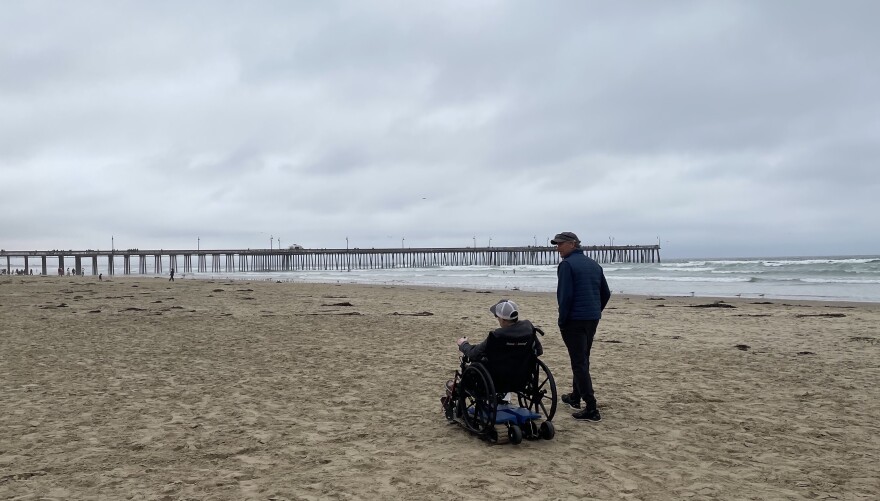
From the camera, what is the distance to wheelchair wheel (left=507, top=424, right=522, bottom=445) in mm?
4516

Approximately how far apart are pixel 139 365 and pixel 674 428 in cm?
647

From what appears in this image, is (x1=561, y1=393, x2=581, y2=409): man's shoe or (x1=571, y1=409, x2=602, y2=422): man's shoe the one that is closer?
(x1=571, y1=409, x2=602, y2=422): man's shoe

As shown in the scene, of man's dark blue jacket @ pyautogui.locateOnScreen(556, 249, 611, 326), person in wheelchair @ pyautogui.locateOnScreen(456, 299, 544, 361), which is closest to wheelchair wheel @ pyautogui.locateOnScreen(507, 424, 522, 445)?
person in wheelchair @ pyautogui.locateOnScreen(456, 299, 544, 361)

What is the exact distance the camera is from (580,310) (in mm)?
5195

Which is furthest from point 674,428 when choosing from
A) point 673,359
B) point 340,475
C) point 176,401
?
point 176,401

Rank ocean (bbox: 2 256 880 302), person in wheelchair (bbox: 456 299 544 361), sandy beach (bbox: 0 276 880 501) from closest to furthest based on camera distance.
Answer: sandy beach (bbox: 0 276 880 501) → person in wheelchair (bbox: 456 299 544 361) → ocean (bbox: 2 256 880 302)

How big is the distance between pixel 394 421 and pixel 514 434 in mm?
1214

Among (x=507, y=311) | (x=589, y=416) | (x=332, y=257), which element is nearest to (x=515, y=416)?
(x=507, y=311)

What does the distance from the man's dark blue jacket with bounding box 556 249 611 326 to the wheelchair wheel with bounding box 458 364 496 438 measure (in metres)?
0.96

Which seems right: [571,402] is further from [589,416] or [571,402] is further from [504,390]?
[504,390]

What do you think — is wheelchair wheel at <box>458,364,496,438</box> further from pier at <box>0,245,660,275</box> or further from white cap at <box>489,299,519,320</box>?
pier at <box>0,245,660,275</box>

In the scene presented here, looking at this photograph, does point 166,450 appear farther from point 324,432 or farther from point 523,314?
point 523,314

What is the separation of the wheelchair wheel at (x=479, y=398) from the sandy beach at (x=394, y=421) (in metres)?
0.13

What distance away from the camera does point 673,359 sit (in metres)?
8.45
